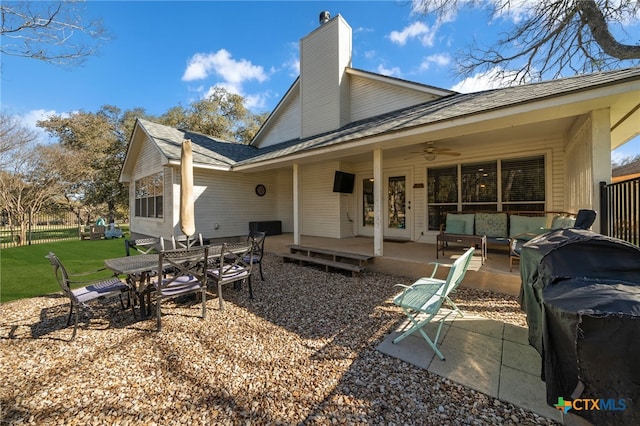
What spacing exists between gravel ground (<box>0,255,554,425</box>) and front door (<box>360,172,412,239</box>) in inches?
174

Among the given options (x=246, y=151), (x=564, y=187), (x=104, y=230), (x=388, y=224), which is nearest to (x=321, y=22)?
(x=246, y=151)

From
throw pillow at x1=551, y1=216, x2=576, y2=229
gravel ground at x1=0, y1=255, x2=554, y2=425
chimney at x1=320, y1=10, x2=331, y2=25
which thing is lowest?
gravel ground at x1=0, y1=255, x2=554, y2=425

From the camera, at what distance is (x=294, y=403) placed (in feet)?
6.98

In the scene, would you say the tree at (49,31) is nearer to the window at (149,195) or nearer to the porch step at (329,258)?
the window at (149,195)

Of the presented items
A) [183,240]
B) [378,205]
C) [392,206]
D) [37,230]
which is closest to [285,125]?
[392,206]

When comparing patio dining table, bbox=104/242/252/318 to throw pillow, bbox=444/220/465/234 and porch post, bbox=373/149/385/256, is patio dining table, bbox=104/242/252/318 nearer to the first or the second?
porch post, bbox=373/149/385/256

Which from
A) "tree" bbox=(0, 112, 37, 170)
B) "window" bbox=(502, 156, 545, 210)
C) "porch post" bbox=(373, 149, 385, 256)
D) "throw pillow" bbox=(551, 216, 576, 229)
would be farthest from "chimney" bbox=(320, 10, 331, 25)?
"tree" bbox=(0, 112, 37, 170)

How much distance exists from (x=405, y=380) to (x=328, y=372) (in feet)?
2.34

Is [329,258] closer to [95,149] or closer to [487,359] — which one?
[487,359]

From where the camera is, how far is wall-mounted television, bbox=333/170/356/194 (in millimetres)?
8742

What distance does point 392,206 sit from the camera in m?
8.88

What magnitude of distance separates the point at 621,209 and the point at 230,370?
5.13 m

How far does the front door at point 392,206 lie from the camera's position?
8.50 meters

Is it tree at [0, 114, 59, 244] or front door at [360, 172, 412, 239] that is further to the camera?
tree at [0, 114, 59, 244]
